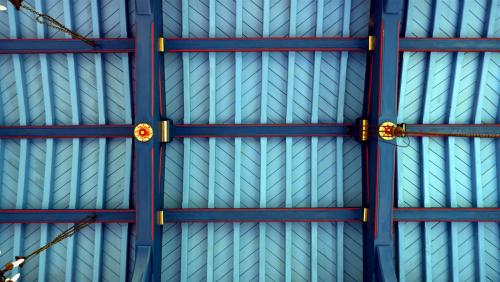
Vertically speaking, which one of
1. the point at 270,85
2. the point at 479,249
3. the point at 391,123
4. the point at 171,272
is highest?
the point at 270,85

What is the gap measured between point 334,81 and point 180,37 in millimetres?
3165

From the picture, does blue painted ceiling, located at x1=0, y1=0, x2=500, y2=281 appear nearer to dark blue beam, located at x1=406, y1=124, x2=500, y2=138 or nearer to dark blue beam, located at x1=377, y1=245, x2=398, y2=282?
dark blue beam, located at x1=406, y1=124, x2=500, y2=138

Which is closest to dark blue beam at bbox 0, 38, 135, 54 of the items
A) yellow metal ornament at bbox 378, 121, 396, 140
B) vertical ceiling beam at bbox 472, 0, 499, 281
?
yellow metal ornament at bbox 378, 121, 396, 140

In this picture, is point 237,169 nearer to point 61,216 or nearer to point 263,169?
point 263,169

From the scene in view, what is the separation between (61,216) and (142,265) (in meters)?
2.03

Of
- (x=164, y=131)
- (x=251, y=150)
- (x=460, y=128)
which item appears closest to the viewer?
(x=164, y=131)

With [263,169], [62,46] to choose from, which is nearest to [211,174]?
[263,169]

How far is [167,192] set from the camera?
7652mm

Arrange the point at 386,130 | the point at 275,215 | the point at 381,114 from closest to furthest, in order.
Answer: the point at 386,130
the point at 381,114
the point at 275,215

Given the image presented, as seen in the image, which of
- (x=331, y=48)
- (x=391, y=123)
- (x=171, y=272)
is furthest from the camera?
(x=171, y=272)

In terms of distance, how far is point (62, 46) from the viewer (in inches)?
286

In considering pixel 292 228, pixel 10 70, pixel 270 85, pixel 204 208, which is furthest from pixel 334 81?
pixel 10 70

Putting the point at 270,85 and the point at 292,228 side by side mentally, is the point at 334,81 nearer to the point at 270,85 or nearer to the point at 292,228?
the point at 270,85

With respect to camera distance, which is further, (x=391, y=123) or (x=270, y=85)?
(x=270, y=85)
